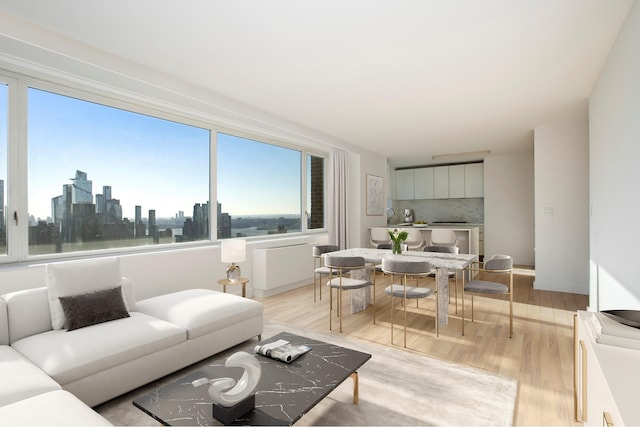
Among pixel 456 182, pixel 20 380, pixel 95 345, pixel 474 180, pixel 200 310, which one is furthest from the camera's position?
pixel 456 182

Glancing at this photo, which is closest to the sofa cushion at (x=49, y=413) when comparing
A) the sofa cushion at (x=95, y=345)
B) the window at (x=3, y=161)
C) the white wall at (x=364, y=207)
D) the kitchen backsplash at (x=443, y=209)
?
the sofa cushion at (x=95, y=345)

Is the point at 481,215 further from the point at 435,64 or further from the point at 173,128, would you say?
the point at 173,128

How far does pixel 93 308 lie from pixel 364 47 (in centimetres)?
285

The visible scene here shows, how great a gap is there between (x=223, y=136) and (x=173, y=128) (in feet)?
2.60

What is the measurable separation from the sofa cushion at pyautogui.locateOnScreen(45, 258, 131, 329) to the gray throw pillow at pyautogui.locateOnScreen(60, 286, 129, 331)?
2.6 inches

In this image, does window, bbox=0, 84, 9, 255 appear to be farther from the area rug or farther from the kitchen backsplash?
the kitchen backsplash

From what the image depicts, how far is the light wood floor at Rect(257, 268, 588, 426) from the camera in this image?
2.24m

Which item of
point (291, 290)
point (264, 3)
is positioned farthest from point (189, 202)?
point (264, 3)

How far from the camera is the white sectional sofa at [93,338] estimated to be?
164 cm

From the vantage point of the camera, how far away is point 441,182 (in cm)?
855

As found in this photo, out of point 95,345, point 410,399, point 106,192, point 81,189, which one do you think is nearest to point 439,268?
point 410,399

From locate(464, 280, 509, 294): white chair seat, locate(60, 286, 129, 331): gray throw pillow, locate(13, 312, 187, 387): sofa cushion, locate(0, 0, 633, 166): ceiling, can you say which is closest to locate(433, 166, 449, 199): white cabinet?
locate(0, 0, 633, 166): ceiling

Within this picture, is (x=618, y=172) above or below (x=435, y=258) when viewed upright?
above

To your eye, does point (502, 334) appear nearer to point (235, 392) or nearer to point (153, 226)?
point (235, 392)
